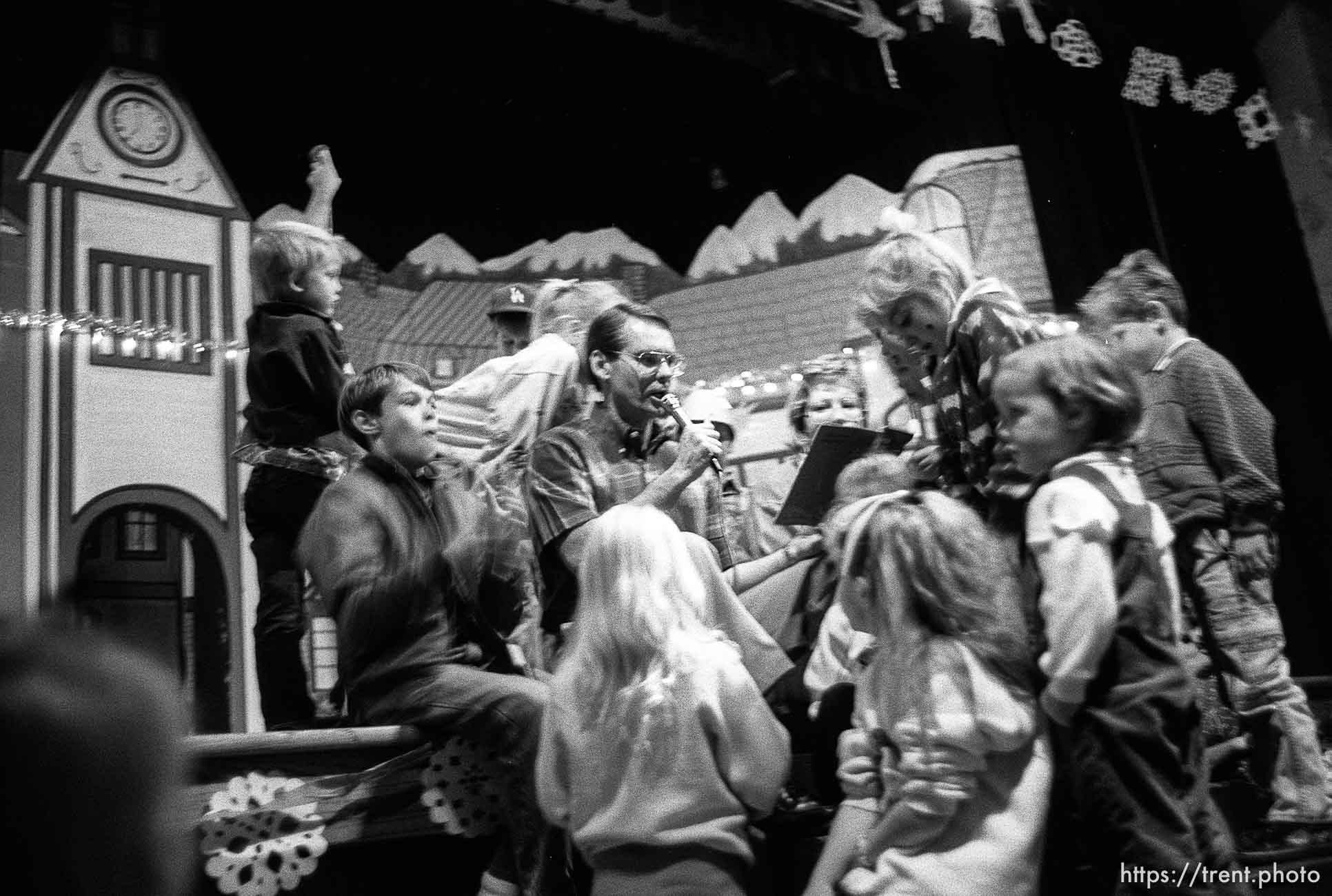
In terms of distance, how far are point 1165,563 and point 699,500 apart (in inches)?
55.9

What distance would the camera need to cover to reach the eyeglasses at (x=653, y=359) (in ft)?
10.1

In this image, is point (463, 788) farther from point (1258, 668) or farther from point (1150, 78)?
point (1150, 78)

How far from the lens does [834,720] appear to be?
8.19 feet

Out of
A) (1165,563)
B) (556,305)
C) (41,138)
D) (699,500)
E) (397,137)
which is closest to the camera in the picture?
(1165,563)

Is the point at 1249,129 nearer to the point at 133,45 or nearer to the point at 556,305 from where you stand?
the point at 556,305

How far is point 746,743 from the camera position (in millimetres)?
2197

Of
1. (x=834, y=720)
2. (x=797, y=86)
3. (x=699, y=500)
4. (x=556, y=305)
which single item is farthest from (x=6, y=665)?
(x=797, y=86)

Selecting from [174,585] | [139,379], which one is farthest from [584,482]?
[174,585]

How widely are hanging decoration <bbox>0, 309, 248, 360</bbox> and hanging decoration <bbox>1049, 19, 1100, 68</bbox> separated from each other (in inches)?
172

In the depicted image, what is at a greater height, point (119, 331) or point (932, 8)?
point (932, 8)

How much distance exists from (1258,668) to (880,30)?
417 cm

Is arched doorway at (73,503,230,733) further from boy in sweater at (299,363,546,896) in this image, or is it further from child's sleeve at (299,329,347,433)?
boy in sweater at (299,363,546,896)

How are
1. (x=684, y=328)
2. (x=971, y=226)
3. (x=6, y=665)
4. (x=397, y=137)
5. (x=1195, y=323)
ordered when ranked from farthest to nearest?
(x=684, y=328)
(x=971, y=226)
(x=1195, y=323)
(x=397, y=137)
(x=6, y=665)

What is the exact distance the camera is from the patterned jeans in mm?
3053
